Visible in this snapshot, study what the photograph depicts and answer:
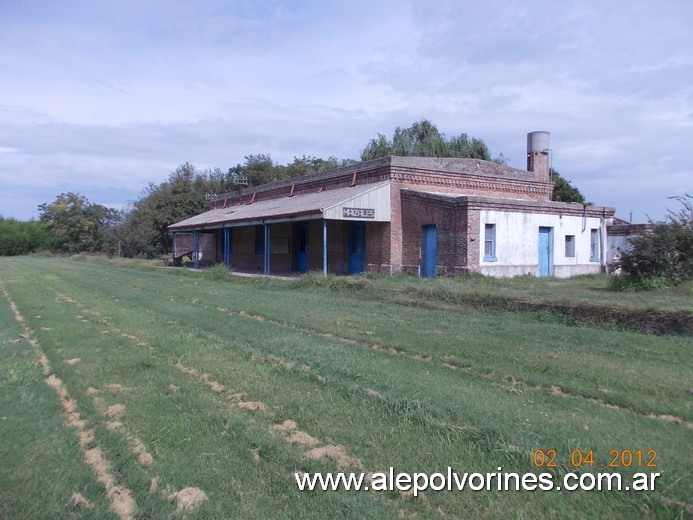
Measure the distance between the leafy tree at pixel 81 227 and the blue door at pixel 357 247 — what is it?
47.6 meters

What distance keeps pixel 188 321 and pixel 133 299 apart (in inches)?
215

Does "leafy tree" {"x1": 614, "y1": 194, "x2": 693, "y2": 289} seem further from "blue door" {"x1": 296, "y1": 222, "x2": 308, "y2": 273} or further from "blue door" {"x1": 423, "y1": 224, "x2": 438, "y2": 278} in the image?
"blue door" {"x1": 296, "y1": 222, "x2": 308, "y2": 273}

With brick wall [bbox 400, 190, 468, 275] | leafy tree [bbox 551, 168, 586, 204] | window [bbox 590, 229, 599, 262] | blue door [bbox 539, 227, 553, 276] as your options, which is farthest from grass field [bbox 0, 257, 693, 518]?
leafy tree [bbox 551, 168, 586, 204]

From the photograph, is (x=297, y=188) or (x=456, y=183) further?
(x=297, y=188)

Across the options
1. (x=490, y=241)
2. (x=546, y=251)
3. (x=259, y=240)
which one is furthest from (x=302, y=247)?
(x=546, y=251)

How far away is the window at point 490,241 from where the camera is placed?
20922 mm

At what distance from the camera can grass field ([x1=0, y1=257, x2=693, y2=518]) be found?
157 inches

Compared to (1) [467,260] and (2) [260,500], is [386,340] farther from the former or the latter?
(1) [467,260]

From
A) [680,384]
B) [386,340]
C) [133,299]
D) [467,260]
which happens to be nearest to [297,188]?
[467,260]

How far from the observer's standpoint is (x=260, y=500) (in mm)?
4020

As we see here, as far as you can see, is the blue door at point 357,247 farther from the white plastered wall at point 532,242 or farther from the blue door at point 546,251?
the blue door at point 546,251

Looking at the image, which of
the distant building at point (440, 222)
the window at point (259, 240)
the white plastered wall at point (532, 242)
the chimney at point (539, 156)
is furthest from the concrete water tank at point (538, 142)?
the window at point (259, 240)

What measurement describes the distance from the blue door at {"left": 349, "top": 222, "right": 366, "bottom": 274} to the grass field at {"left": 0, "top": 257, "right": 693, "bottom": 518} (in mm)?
13673

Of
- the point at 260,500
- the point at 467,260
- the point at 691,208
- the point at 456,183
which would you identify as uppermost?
the point at 456,183
